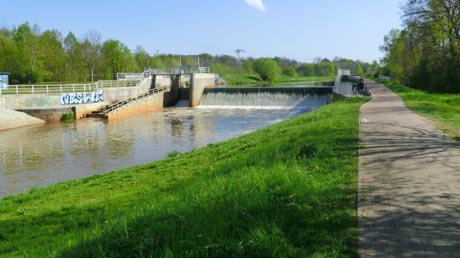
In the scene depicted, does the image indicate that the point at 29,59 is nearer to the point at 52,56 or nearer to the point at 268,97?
the point at 52,56

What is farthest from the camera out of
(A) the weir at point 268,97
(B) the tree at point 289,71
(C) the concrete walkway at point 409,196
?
(B) the tree at point 289,71

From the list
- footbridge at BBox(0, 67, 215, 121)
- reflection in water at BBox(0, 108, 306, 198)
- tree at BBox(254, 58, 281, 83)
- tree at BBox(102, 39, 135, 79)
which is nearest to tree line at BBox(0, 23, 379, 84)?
tree at BBox(102, 39, 135, 79)

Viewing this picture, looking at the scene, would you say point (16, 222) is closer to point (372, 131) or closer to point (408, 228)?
point (408, 228)

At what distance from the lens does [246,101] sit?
4794cm

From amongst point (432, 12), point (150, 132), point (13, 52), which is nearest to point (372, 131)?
point (150, 132)

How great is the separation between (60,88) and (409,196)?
34.4m

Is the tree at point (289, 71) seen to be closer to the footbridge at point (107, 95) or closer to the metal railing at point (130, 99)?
the footbridge at point (107, 95)

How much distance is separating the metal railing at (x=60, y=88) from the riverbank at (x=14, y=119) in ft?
7.20

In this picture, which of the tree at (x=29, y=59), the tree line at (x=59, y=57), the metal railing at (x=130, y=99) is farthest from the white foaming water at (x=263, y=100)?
the tree at (x=29, y=59)

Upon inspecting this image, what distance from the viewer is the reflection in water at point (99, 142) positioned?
16.9 metres

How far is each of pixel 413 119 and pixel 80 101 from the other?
29.3 metres

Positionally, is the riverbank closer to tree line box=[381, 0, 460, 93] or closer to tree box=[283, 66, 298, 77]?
tree line box=[381, 0, 460, 93]

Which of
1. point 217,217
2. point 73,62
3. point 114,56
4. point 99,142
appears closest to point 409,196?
point 217,217

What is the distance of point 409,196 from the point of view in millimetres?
6367
